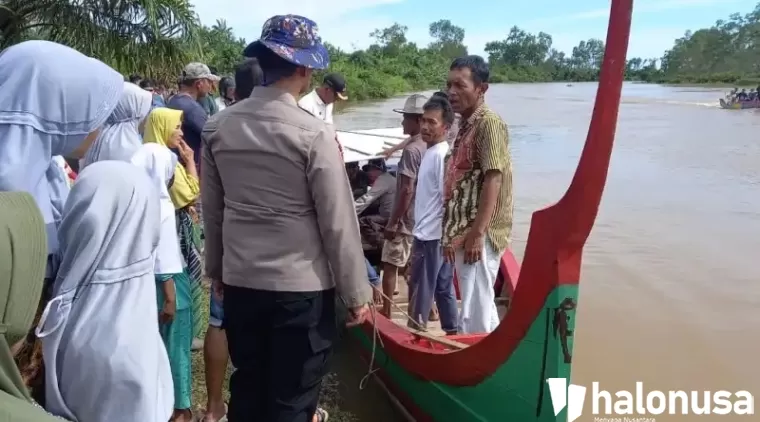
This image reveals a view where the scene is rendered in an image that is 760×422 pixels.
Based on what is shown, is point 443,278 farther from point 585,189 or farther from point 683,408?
point 683,408

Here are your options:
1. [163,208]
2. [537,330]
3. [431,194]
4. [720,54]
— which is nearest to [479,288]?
[431,194]

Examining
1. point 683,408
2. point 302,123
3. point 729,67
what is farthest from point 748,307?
point 729,67

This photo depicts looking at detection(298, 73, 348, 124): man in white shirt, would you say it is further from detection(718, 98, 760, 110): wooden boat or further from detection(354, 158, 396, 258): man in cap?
detection(718, 98, 760, 110): wooden boat

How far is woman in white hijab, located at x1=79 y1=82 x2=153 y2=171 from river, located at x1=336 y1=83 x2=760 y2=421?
3.66 meters

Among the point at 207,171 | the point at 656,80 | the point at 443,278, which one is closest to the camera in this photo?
the point at 207,171

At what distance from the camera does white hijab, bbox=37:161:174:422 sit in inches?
49.4

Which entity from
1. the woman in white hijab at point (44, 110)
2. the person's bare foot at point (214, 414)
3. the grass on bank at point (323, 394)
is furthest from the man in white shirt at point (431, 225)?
the woman in white hijab at point (44, 110)

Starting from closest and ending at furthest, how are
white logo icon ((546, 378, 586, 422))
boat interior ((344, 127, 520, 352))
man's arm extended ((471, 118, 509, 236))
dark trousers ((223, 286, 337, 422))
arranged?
dark trousers ((223, 286, 337, 422)) < white logo icon ((546, 378, 586, 422)) < man's arm extended ((471, 118, 509, 236)) < boat interior ((344, 127, 520, 352))

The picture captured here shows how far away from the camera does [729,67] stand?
61031 mm

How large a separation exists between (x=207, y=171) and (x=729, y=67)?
68611mm

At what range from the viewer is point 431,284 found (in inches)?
143

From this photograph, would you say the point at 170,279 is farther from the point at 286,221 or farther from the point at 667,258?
the point at 667,258

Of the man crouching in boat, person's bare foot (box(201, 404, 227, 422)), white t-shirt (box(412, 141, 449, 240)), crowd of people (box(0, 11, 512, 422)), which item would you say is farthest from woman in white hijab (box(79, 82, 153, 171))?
white t-shirt (box(412, 141, 449, 240))

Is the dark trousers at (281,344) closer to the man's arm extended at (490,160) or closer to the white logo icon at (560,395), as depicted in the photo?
the white logo icon at (560,395)
